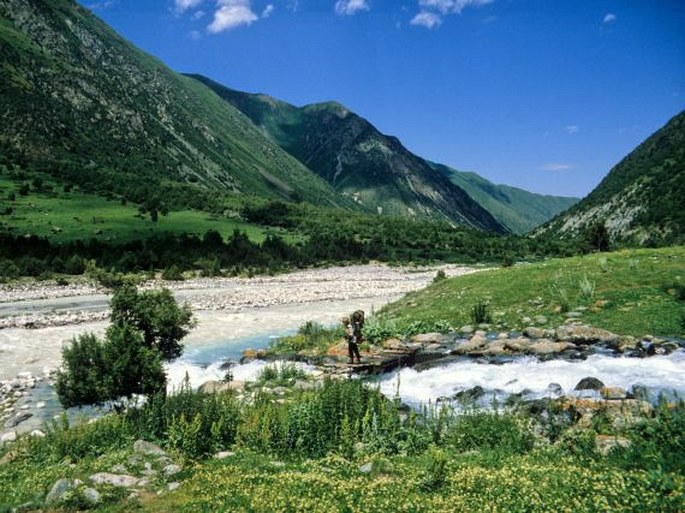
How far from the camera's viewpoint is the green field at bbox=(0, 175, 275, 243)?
269ft

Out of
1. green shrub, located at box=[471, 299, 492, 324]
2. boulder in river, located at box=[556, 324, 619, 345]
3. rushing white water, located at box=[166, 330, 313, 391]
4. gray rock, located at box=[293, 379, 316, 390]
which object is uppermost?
green shrub, located at box=[471, 299, 492, 324]

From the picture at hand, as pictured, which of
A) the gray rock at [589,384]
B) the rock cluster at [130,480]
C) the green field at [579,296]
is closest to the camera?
the rock cluster at [130,480]

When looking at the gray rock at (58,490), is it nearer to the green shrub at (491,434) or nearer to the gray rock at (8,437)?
the gray rock at (8,437)

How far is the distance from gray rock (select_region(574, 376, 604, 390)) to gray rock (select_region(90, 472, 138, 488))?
1300 cm

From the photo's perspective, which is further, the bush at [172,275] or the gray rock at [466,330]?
the bush at [172,275]

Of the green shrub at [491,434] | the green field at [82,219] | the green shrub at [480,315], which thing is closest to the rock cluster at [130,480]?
the green shrub at [491,434]

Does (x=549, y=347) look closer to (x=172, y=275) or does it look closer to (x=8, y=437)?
(x=8, y=437)

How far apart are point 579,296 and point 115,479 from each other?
932 inches

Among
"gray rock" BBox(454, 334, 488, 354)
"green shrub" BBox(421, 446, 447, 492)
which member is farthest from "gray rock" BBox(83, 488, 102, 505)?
"gray rock" BBox(454, 334, 488, 354)

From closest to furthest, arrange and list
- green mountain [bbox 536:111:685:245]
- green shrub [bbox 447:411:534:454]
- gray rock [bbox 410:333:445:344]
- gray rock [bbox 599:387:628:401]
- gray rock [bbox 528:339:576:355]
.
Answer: green shrub [bbox 447:411:534:454] < gray rock [bbox 599:387:628:401] < gray rock [bbox 528:339:576:355] < gray rock [bbox 410:333:445:344] < green mountain [bbox 536:111:685:245]

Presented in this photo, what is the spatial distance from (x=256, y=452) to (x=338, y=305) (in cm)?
3638

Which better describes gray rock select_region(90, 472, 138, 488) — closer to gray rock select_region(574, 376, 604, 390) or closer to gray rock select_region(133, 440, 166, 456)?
gray rock select_region(133, 440, 166, 456)

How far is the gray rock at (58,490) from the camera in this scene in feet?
31.9

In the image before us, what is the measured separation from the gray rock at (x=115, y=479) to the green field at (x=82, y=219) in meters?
76.7
